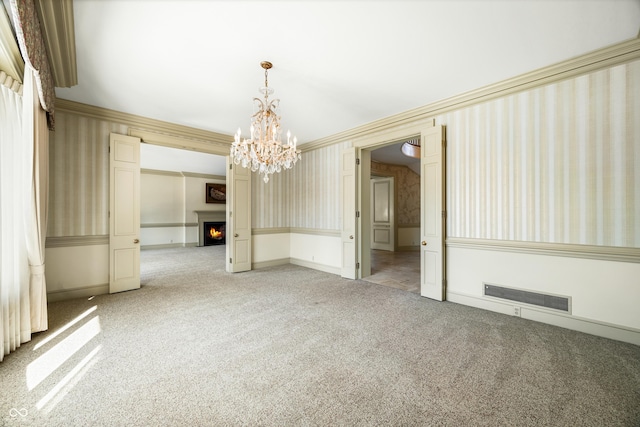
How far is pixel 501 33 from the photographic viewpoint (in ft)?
7.94

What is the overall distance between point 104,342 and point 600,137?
5.33 m

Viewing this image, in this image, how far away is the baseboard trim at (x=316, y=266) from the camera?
5.46m

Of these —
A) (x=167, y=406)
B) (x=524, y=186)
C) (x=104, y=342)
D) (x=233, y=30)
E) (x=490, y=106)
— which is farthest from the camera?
(x=490, y=106)

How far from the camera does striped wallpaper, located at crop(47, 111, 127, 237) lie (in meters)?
3.80

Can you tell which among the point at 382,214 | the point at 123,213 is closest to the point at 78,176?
the point at 123,213

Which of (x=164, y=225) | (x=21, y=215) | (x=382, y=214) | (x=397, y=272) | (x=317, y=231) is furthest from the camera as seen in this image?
(x=164, y=225)

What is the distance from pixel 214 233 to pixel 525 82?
10.4 meters

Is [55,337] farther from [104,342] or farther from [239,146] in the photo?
[239,146]

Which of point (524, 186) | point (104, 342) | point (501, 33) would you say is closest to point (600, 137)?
point (524, 186)

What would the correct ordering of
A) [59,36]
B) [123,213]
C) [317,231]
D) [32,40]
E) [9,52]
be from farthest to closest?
[317,231], [123,213], [59,36], [9,52], [32,40]

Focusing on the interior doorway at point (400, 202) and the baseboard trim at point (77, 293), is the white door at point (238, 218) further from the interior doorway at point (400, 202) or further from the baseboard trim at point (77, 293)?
the interior doorway at point (400, 202)

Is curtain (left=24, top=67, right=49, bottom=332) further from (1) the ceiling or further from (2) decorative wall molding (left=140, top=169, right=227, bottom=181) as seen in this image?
(2) decorative wall molding (left=140, top=169, right=227, bottom=181)

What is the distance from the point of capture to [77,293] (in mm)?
3924

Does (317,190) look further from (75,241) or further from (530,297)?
(75,241)
